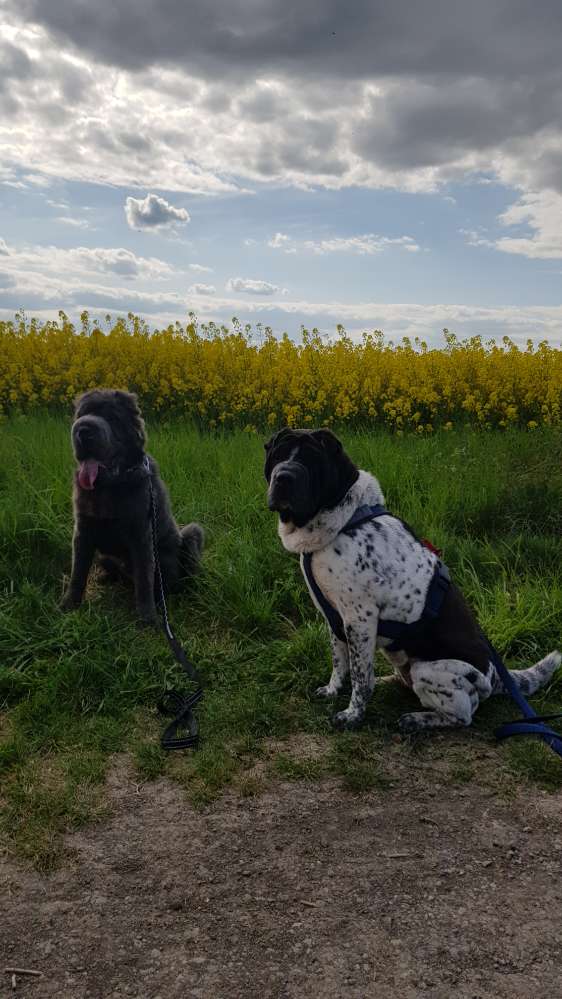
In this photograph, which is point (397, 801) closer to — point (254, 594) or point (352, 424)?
point (254, 594)

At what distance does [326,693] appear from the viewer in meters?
4.28

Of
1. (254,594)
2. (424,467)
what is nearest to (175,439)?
(424,467)

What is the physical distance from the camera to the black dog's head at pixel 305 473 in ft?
11.3

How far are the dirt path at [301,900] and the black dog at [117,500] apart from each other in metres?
1.88

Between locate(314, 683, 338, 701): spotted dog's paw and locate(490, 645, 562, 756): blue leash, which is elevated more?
locate(490, 645, 562, 756): blue leash

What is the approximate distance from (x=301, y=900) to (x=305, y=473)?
1736 mm

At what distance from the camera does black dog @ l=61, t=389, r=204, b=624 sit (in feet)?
15.6

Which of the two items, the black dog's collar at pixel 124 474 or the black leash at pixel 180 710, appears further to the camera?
the black dog's collar at pixel 124 474

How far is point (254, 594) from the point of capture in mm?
5293

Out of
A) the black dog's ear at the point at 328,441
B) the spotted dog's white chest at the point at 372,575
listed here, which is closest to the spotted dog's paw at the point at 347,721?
the spotted dog's white chest at the point at 372,575

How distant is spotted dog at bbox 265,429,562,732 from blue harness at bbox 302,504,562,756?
1 cm

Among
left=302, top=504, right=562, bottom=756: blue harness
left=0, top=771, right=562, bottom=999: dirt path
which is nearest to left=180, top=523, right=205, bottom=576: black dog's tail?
left=302, top=504, right=562, bottom=756: blue harness

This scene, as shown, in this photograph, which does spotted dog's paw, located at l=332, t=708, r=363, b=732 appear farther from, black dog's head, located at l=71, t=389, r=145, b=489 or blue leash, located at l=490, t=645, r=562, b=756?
black dog's head, located at l=71, t=389, r=145, b=489

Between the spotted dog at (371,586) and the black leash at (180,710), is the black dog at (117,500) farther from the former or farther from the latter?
the spotted dog at (371,586)
